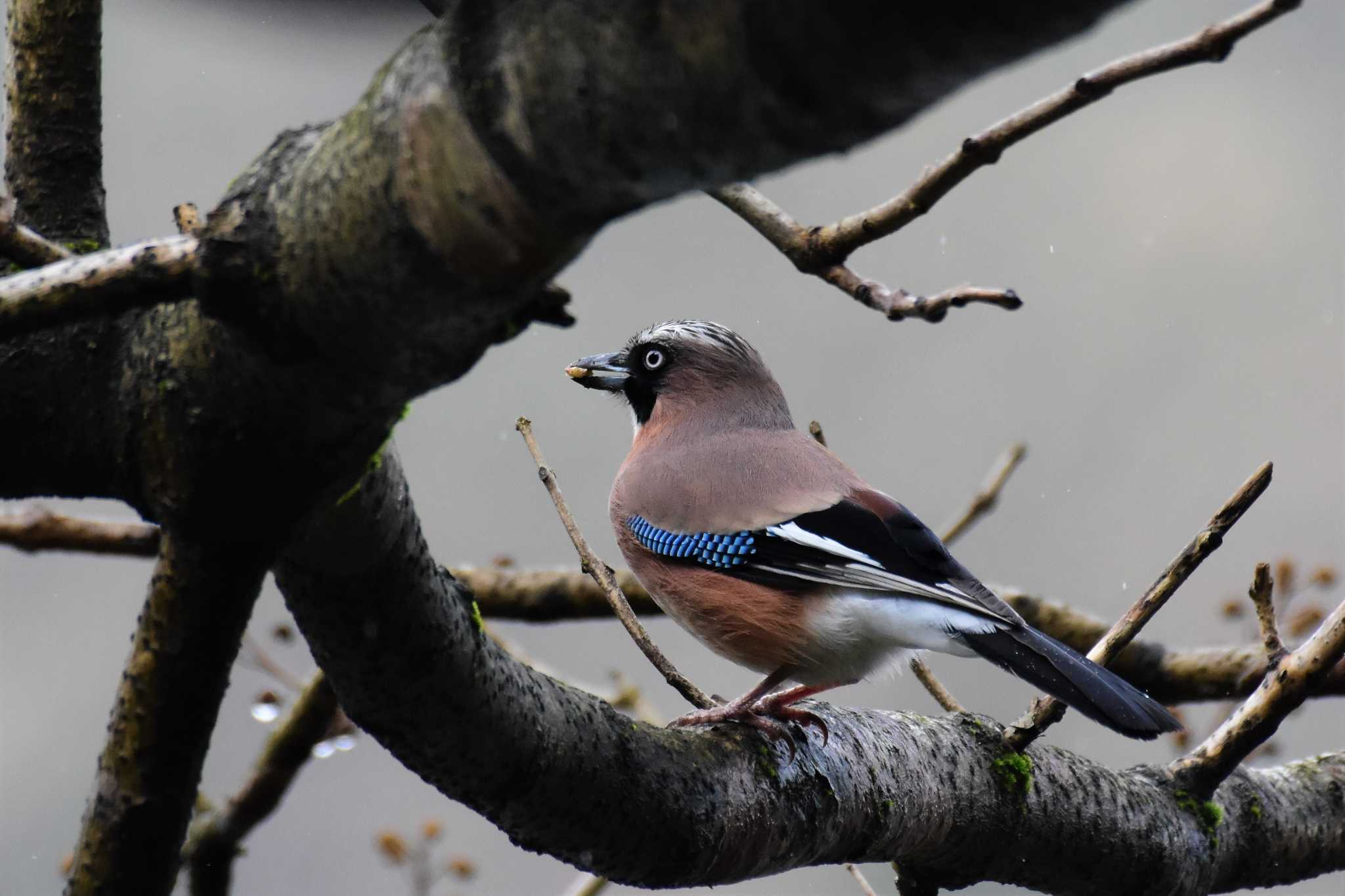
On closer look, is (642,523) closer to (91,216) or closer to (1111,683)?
(1111,683)

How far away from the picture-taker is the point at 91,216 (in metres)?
1.97

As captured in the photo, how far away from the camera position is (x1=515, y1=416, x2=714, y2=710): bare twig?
2.80 meters

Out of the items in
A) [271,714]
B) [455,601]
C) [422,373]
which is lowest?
[271,714]

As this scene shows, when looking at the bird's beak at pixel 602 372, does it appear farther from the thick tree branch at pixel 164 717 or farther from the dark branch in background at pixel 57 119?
the thick tree branch at pixel 164 717

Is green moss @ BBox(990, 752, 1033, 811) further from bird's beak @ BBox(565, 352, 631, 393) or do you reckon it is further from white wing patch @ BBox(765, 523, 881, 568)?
bird's beak @ BBox(565, 352, 631, 393)

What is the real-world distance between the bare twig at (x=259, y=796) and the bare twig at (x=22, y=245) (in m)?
2.07

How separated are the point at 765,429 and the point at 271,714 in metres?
1.82

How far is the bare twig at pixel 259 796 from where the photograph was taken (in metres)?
3.52

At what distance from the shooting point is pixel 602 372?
426 cm

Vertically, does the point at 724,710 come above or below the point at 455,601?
below

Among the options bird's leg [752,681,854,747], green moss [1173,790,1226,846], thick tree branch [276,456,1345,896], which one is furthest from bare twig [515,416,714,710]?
green moss [1173,790,1226,846]

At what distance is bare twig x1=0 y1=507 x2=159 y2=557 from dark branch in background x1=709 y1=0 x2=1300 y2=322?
8.04 ft

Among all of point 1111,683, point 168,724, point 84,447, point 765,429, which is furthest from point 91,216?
point 765,429

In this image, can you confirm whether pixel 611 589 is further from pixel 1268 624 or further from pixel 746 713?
pixel 1268 624
